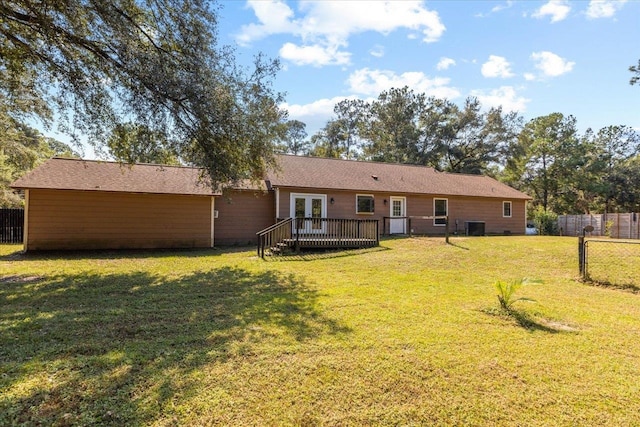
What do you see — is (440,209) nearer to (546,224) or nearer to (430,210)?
(430,210)

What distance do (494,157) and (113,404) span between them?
34584 millimetres

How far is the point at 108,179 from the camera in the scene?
12891 millimetres

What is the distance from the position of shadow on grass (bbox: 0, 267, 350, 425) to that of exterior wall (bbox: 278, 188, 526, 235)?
904 cm

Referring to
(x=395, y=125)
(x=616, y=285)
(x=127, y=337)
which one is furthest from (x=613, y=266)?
(x=395, y=125)

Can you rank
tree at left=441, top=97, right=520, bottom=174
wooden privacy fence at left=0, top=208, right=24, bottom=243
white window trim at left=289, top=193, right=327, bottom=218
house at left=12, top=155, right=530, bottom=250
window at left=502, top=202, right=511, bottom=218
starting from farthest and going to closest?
tree at left=441, top=97, right=520, bottom=174 < window at left=502, top=202, right=511, bottom=218 < white window trim at left=289, top=193, right=327, bottom=218 < wooden privacy fence at left=0, top=208, right=24, bottom=243 < house at left=12, top=155, right=530, bottom=250

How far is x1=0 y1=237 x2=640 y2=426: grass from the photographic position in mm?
2504

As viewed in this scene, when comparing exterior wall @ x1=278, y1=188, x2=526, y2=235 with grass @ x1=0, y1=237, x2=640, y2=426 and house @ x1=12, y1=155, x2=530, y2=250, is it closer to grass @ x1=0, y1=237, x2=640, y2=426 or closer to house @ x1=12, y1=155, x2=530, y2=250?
house @ x1=12, y1=155, x2=530, y2=250

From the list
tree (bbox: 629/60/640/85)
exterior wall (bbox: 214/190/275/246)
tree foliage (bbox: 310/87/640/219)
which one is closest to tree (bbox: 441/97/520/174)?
tree foliage (bbox: 310/87/640/219)

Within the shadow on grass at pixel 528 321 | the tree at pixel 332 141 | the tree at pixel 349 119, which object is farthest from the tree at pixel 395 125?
the shadow on grass at pixel 528 321

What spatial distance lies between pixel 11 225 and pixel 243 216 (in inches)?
411

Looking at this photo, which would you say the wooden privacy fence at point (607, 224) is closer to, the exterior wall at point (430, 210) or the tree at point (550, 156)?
the exterior wall at point (430, 210)

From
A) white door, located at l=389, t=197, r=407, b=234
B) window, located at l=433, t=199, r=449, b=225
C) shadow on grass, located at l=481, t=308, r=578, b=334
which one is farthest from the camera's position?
window, located at l=433, t=199, r=449, b=225

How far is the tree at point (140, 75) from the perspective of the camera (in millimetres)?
6930

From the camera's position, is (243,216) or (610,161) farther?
(610,161)
